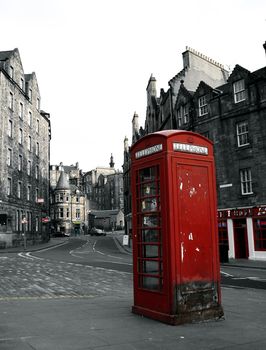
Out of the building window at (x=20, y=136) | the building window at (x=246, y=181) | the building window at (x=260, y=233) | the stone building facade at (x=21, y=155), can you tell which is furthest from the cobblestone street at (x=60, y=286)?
the building window at (x=20, y=136)

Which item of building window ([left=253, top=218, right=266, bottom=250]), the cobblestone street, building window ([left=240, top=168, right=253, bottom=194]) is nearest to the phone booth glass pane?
the cobblestone street

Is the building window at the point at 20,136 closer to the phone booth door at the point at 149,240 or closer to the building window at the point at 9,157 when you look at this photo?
the building window at the point at 9,157

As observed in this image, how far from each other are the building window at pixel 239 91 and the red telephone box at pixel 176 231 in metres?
21.3

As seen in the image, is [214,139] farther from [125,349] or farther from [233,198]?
[125,349]

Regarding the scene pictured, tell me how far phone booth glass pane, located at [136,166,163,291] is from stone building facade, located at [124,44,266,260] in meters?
19.3

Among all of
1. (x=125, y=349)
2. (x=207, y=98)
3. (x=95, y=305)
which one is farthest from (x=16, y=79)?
(x=125, y=349)

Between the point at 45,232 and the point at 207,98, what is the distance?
34.3m

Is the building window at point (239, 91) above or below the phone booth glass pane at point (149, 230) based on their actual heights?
above

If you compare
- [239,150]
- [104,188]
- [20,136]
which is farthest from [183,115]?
[104,188]

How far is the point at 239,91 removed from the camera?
88.3 feet

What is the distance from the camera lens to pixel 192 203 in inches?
249

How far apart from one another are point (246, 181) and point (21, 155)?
95.0 feet

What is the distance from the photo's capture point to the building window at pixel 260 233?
24609mm

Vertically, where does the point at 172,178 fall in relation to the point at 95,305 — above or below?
above
